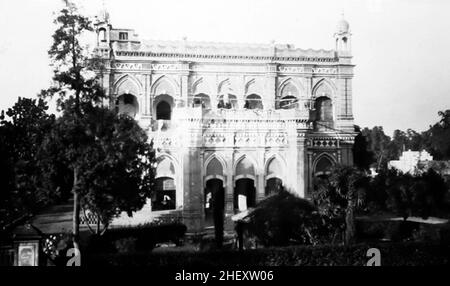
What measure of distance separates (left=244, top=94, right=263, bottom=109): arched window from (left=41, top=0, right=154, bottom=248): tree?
542 inches

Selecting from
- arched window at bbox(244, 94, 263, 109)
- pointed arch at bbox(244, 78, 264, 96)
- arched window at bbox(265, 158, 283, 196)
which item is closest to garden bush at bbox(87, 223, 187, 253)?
arched window at bbox(265, 158, 283, 196)

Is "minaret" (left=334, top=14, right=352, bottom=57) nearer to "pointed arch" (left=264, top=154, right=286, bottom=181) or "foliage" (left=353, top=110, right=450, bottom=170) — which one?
"foliage" (left=353, top=110, right=450, bottom=170)

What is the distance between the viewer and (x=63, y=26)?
15.0 meters

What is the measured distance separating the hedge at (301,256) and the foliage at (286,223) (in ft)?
7.90

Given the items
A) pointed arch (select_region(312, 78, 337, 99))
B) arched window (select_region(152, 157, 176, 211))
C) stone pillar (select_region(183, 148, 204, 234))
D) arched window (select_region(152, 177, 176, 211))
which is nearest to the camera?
stone pillar (select_region(183, 148, 204, 234))

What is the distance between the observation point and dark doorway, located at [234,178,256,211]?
84.4 ft

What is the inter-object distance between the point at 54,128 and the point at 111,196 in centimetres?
297

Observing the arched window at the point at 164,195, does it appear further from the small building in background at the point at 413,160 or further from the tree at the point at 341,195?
the small building in background at the point at 413,160

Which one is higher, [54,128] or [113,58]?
[113,58]

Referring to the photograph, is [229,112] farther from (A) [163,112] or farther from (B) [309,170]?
(A) [163,112]

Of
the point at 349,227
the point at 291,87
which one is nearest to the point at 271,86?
the point at 291,87

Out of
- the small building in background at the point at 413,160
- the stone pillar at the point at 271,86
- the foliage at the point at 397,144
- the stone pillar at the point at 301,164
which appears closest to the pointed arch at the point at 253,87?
the stone pillar at the point at 271,86
